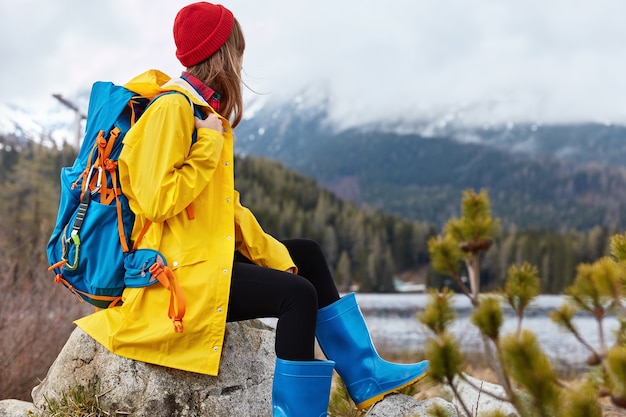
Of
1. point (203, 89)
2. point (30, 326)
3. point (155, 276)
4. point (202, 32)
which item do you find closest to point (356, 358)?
point (155, 276)

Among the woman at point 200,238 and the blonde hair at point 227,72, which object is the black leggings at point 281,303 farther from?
the blonde hair at point 227,72

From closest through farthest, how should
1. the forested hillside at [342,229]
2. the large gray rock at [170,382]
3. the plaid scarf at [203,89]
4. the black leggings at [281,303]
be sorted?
the black leggings at [281,303] → the plaid scarf at [203,89] → the large gray rock at [170,382] → the forested hillside at [342,229]

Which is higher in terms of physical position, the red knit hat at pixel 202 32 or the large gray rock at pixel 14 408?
the red knit hat at pixel 202 32

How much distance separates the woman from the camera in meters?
2.79

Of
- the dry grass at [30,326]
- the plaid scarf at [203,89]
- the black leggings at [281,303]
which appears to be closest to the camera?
the black leggings at [281,303]

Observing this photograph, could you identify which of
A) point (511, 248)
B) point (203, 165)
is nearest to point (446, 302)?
point (203, 165)

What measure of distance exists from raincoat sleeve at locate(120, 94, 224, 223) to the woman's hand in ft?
0.21

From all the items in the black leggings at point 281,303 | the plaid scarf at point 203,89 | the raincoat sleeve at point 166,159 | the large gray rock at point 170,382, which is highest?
the plaid scarf at point 203,89

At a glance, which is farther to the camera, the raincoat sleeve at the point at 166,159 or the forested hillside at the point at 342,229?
the forested hillside at the point at 342,229

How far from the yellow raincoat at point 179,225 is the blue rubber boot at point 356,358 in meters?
0.64

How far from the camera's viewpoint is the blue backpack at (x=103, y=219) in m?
2.92

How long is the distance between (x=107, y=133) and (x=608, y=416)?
11.5ft

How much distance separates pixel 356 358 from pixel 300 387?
52cm

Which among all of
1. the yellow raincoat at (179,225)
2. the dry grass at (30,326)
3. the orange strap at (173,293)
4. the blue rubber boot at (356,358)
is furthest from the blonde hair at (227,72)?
the dry grass at (30,326)
